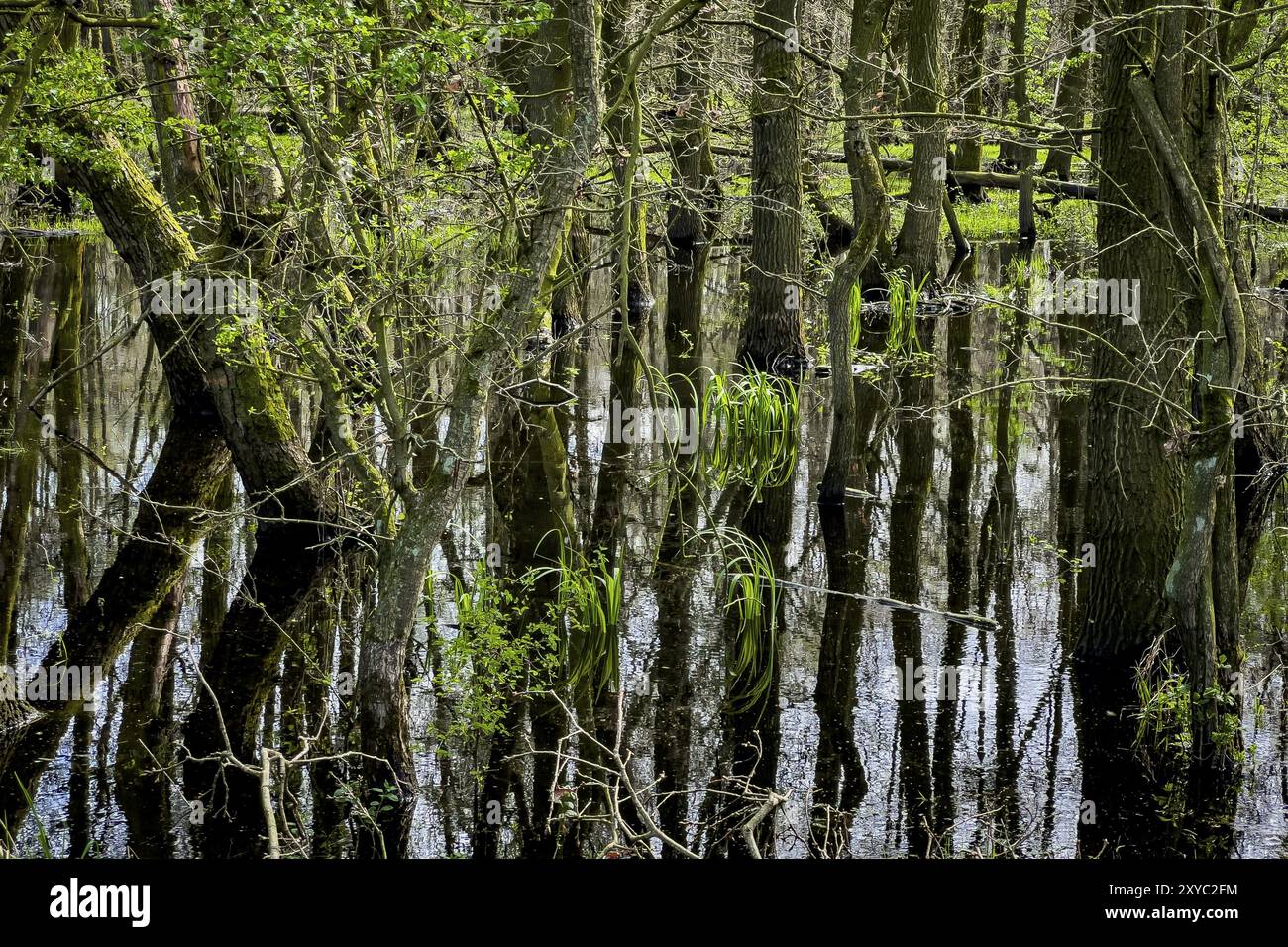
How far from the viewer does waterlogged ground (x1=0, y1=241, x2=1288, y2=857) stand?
5984 millimetres

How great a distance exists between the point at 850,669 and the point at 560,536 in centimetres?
194

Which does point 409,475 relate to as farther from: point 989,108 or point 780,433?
point 989,108

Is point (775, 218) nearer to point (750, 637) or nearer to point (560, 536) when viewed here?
point (560, 536)

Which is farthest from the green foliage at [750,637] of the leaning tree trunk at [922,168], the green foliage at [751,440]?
the leaning tree trunk at [922,168]

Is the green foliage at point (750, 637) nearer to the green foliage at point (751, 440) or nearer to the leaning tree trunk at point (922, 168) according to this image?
the green foliage at point (751, 440)

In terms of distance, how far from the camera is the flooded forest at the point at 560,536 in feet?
19.6

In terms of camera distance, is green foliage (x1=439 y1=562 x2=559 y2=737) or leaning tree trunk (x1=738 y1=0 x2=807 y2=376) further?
leaning tree trunk (x1=738 y1=0 x2=807 y2=376)

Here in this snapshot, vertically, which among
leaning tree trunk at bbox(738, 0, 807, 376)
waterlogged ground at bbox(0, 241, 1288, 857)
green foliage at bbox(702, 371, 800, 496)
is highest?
leaning tree trunk at bbox(738, 0, 807, 376)

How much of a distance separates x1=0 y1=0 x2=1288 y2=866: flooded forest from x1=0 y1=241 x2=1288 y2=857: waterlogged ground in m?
0.03

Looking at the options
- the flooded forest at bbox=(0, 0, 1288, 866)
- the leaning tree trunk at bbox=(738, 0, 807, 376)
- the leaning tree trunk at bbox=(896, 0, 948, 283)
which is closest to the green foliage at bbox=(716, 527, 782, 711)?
the flooded forest at bbox=(0, 0, 1288, 866)

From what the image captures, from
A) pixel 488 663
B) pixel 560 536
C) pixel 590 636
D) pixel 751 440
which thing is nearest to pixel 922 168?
pixel 751 440

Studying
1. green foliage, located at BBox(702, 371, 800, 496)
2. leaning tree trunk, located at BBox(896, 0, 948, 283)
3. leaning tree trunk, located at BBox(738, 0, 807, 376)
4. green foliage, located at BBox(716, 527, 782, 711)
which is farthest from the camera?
leaning tree trunk, located at BBox(896, 0, 948, 283)

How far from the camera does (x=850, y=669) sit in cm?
768

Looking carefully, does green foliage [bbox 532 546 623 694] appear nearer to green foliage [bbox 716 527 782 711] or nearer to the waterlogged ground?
the waterlogged ground
